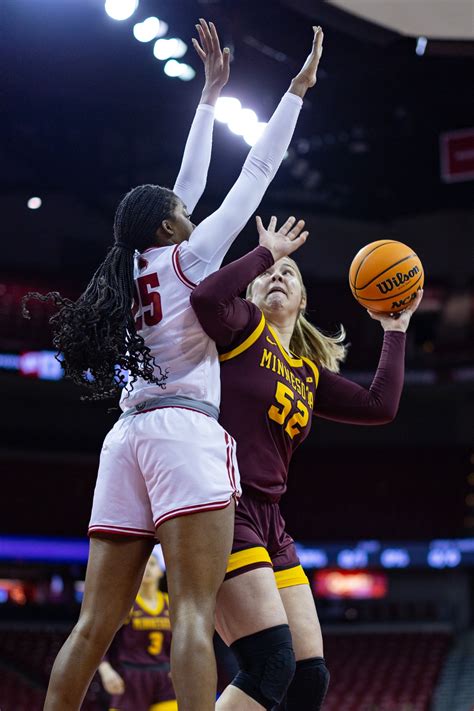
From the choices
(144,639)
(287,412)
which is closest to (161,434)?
(287,412)

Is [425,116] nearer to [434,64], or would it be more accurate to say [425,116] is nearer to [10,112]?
[434,64]

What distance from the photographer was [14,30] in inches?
332

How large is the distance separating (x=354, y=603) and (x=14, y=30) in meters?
15.4

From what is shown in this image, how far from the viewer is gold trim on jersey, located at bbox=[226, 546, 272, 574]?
10.0 feet

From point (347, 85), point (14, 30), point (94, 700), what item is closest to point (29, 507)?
point (94, 700)

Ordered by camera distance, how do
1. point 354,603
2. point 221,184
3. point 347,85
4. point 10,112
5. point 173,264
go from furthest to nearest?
point 354,603 → point 221,184 → point 347,85 → point 10,112 → point 173,264

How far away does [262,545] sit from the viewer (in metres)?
3.19

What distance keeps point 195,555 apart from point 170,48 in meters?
8.65

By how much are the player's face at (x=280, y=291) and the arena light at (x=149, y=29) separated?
22.2 feet

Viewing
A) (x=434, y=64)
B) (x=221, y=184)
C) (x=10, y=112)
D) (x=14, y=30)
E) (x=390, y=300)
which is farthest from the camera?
(x=221, y=184)

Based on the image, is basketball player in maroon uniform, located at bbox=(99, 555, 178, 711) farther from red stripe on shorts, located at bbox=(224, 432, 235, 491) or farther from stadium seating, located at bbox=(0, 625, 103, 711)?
stadium seating, located at bbox=(0, 625, 103, 711)

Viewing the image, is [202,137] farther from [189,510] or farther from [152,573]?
[152,573]

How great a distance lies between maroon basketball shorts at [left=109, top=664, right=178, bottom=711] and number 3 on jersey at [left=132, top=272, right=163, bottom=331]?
14.4ft

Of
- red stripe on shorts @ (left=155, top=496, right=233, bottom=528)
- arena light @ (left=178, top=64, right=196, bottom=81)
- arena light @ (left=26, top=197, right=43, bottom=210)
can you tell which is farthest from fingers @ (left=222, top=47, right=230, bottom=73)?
arena light @ (left=26, top=197, right=43, bottom=210)
